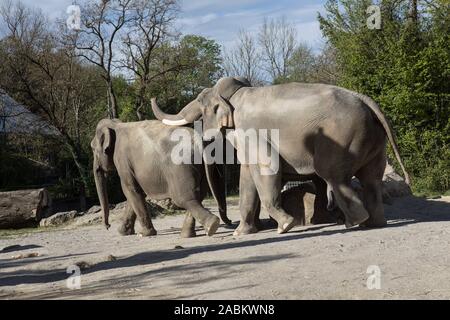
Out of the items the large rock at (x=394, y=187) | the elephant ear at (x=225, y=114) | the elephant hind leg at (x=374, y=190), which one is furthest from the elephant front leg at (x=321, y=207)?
the large rock at (x=394, y=187)

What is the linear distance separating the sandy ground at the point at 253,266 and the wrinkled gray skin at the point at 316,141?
47cm

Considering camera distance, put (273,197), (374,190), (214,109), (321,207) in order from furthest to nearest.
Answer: (321,207) → (214,109) → (374,190) → (273,197)

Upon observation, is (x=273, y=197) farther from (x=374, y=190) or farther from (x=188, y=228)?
(x=188, y=228)

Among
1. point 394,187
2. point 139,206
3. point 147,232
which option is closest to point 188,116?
point 139,206

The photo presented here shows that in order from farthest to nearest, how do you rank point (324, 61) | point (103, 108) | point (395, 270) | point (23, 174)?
point (324, 61) < point (103, 108) < point (23, 174) < point (395, 270)

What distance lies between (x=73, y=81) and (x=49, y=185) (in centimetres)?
434

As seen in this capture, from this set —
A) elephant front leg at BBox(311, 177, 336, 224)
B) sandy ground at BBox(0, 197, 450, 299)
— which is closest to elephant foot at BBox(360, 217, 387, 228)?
sandy ground at BBox(0, 197, 450, 299)

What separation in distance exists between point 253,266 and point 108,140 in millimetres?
5568

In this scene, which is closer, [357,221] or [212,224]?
[357,221]

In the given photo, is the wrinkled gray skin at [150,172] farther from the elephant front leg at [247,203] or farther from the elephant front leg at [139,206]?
the elephant front leg at [247,203]

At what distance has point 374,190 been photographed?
1022 cm
